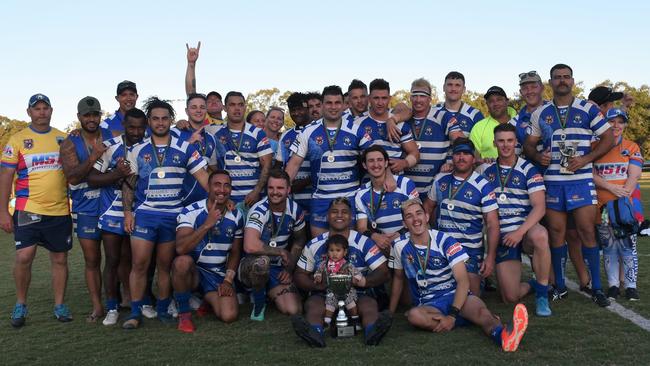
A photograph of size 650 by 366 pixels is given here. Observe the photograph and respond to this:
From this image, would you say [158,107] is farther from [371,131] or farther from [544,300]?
[544,300]

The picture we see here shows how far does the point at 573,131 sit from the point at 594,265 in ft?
4.41

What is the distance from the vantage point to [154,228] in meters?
5.42

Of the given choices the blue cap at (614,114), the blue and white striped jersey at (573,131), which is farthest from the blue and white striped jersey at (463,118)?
the blue cap at (614,114)

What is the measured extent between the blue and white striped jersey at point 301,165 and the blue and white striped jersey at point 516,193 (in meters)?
2.05

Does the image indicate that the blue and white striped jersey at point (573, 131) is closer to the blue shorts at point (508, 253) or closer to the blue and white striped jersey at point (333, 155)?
the blue shorts at point (508, 253)

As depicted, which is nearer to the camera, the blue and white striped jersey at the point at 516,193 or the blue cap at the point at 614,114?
the blue and white striped jersey at the point at 516,193

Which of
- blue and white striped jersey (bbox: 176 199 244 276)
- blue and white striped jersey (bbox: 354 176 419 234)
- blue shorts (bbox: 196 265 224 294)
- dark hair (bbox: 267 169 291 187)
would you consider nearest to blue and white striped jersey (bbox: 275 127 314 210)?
dark hair (bbox: 267 169 291 187)

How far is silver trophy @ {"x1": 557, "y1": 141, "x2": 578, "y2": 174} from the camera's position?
5680mm

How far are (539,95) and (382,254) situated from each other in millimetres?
2544

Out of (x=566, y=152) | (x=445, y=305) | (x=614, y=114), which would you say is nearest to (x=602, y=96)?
(x=614, y=114)

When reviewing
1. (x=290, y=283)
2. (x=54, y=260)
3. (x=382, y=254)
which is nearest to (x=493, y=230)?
(x=382, y=254)

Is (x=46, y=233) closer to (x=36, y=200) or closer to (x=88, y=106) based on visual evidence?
(x=36, y=200)

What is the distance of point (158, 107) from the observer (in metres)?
5.57

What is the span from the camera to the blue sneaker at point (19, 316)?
5543 millimetres
